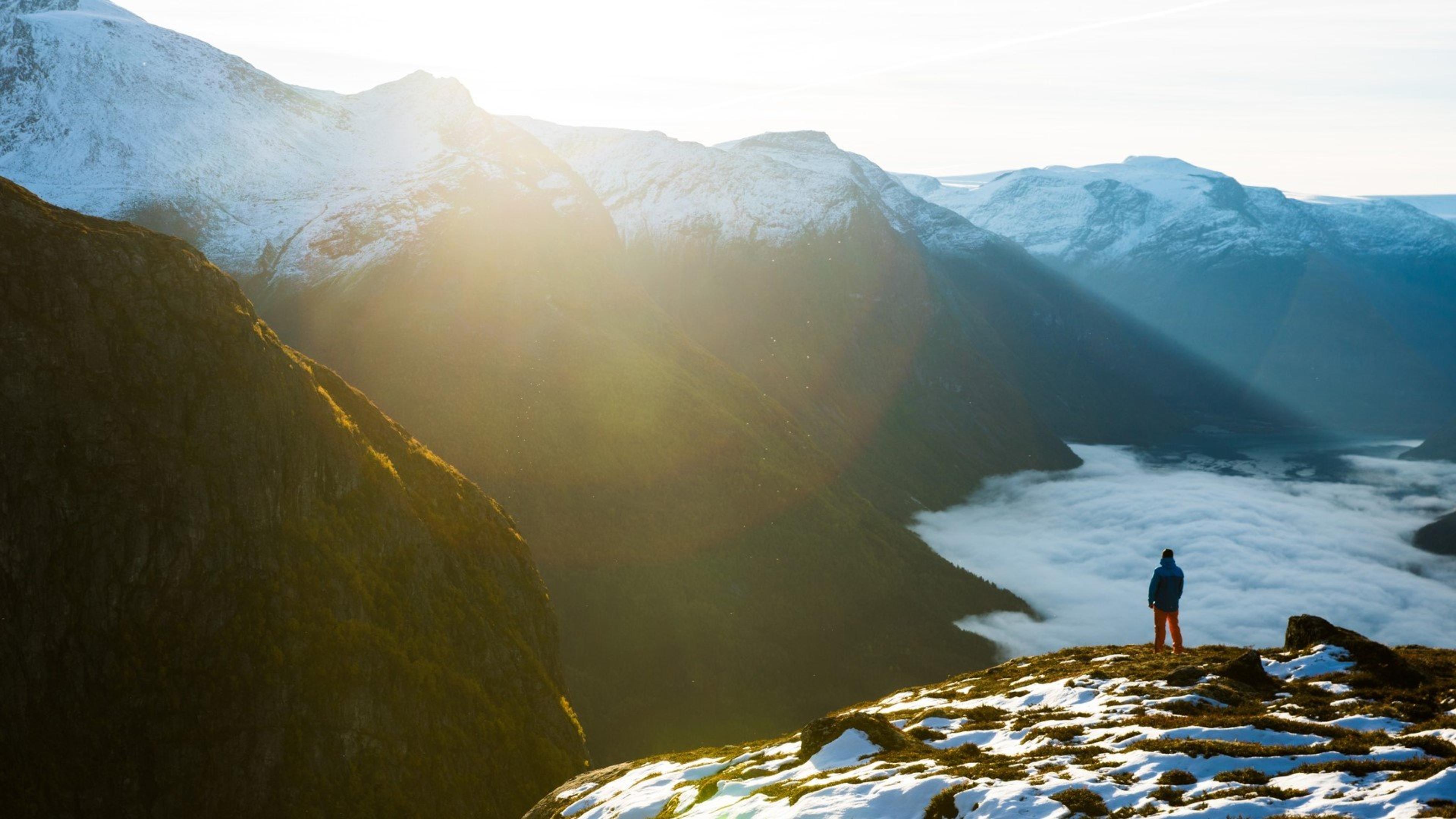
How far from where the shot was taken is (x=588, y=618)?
577 feet

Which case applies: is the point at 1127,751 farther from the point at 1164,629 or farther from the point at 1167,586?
the point at 1164,629

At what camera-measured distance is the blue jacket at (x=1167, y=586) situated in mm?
42156

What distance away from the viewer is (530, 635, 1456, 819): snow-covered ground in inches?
932

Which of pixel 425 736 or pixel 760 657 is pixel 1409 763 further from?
pixel 760 657

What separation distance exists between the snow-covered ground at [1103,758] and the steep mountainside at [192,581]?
32.3 m

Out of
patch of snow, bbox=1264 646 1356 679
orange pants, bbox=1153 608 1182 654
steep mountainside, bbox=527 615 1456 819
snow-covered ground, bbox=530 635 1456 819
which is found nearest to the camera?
snow-covered ground, bbox=530 635 1456 819

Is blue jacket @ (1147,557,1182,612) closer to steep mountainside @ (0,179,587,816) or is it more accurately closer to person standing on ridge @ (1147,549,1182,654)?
person standing on ridge @ (1147,549,1182,654)

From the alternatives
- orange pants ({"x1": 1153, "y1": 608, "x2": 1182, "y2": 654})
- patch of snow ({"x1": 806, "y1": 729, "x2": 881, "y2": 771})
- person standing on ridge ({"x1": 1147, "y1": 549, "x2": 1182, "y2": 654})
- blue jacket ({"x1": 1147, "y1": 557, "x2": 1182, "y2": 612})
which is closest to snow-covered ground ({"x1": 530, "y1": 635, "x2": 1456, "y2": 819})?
patch of snow ({"x1": 806, "y1": 729, "x2": 881, "y2": 771})

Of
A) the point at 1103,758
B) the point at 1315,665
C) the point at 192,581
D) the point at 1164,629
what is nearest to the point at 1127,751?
the point at 1103,758

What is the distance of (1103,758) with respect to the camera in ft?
92.3

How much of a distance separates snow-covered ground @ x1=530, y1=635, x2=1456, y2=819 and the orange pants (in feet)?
5.16

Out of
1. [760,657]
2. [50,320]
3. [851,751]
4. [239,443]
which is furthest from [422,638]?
[760,657]

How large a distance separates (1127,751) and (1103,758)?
928 mm

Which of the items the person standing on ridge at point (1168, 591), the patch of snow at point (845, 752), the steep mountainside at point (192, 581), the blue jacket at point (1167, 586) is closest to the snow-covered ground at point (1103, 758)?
the patch of snow at point (845, 752)
